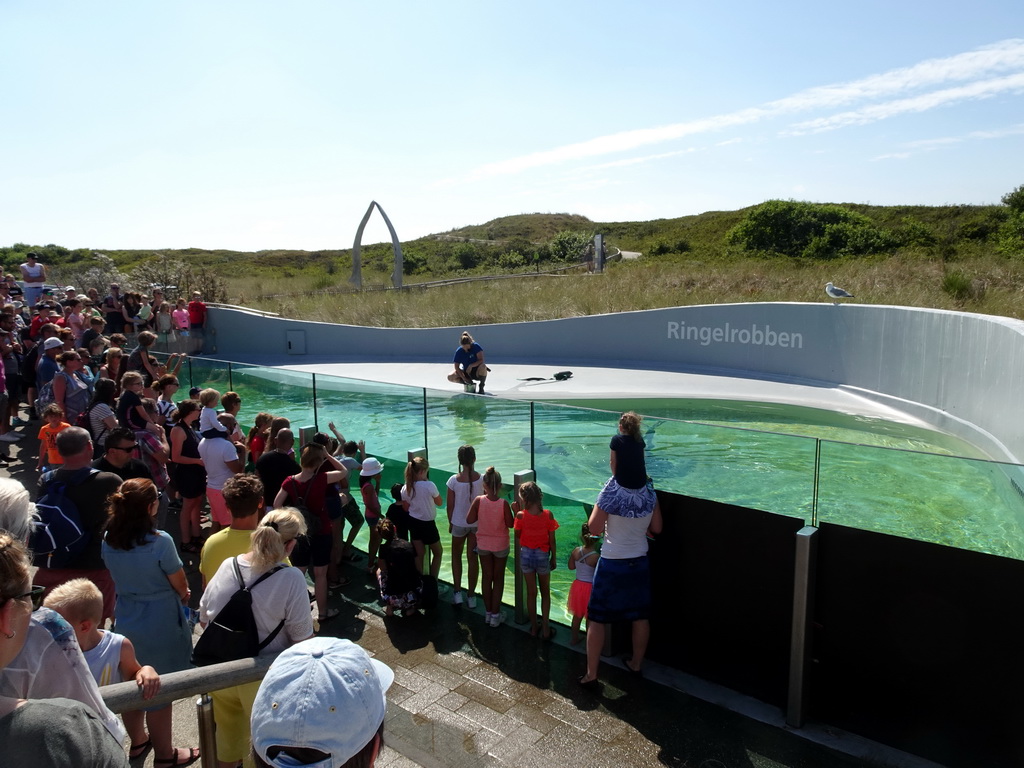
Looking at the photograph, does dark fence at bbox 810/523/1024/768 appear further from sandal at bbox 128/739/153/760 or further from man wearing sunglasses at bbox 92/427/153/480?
man wearing sunglasses at bbox 92/427/153/480

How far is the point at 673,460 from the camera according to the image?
534 cm

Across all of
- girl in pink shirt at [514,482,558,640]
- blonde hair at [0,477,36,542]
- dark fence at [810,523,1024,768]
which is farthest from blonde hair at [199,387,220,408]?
dark fence at [810,523,1024,768]

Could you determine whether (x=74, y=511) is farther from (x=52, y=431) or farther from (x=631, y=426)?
(x=631, y=426)

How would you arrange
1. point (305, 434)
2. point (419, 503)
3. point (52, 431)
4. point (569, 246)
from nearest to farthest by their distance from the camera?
point (419, 503), point (52, 431), point (305, 434), point (569, 246)

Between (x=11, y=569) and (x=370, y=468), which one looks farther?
(x=370, y=468)

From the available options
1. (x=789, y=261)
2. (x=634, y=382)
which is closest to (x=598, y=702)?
(x=634, y=382)

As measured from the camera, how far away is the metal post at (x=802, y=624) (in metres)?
4.57

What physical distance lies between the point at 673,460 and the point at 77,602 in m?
3.57

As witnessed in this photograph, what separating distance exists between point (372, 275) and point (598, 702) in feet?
107

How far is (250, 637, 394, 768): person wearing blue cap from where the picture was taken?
170cm

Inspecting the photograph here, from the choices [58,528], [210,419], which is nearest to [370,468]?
[210,419]

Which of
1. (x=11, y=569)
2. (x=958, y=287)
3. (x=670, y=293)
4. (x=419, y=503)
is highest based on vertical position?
(x=958, y=287)

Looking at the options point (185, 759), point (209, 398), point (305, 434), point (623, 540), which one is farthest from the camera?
point (305, 434)

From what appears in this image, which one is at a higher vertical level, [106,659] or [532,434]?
[532,434]
